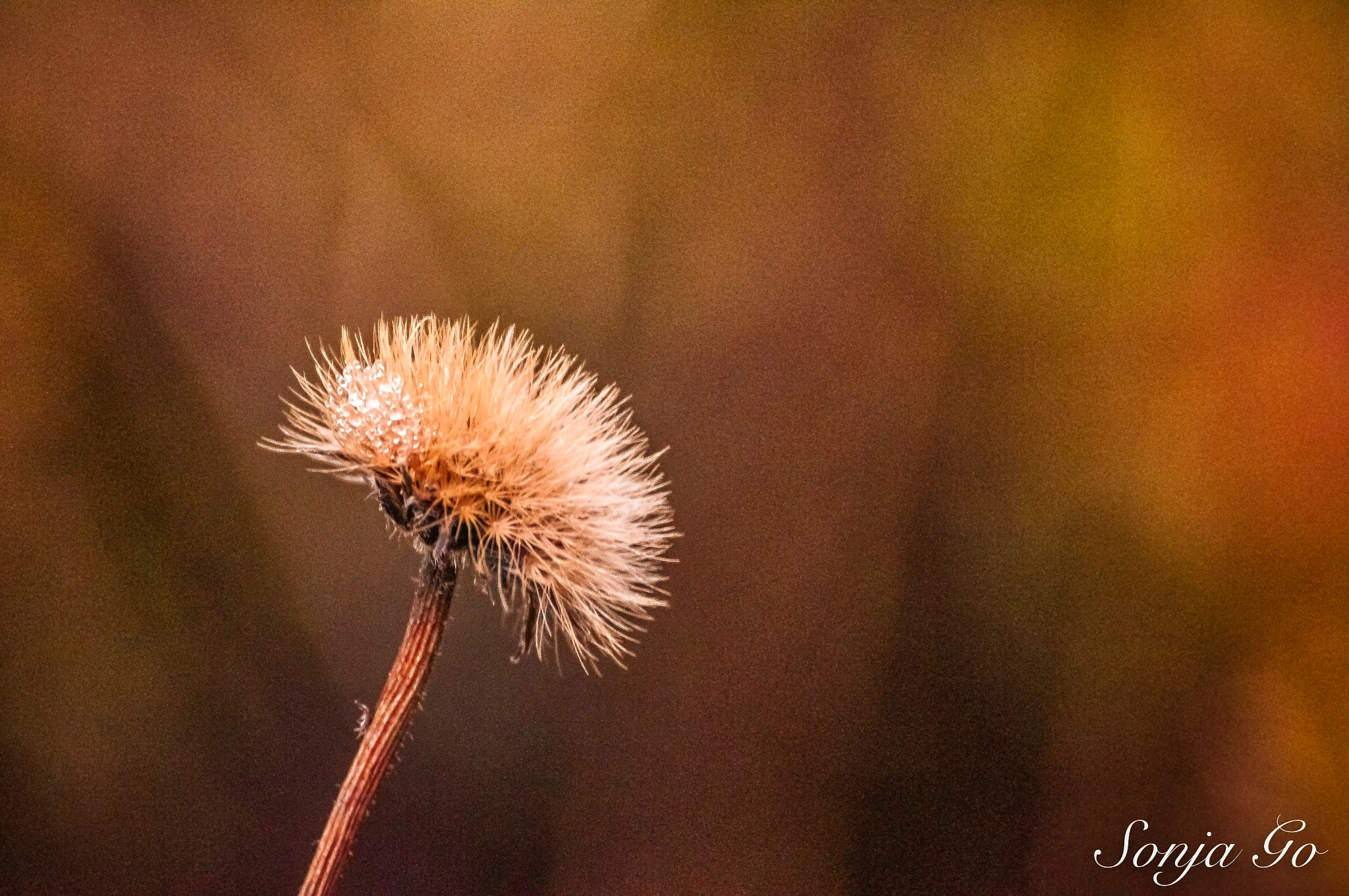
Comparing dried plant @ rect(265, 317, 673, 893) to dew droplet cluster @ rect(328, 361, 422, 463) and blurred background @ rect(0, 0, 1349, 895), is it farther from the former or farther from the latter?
blurred background @ rect(0, 0, 1349, 895)

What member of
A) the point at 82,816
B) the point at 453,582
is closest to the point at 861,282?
the point at 453,582

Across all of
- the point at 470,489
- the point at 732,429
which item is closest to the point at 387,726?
the point at 470,489

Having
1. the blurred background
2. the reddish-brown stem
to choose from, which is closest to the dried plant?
the reddish-brown stem

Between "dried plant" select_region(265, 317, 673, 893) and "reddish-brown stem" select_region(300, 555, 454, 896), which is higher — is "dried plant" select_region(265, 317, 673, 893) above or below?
above

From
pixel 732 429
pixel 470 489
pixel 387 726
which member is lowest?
pixel 387 726

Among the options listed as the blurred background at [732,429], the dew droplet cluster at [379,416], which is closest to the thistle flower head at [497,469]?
the dew droplet cluster at [379,416]

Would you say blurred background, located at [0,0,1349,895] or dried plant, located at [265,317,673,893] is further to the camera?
blurred background, located at [0,0,1349,895]

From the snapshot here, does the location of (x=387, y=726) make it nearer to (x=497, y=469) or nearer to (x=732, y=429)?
(x=497, y=469)

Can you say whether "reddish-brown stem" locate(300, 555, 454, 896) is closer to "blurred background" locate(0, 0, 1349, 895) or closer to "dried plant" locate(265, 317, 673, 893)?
"dried plant" locate(265, 317, 673, 893)
